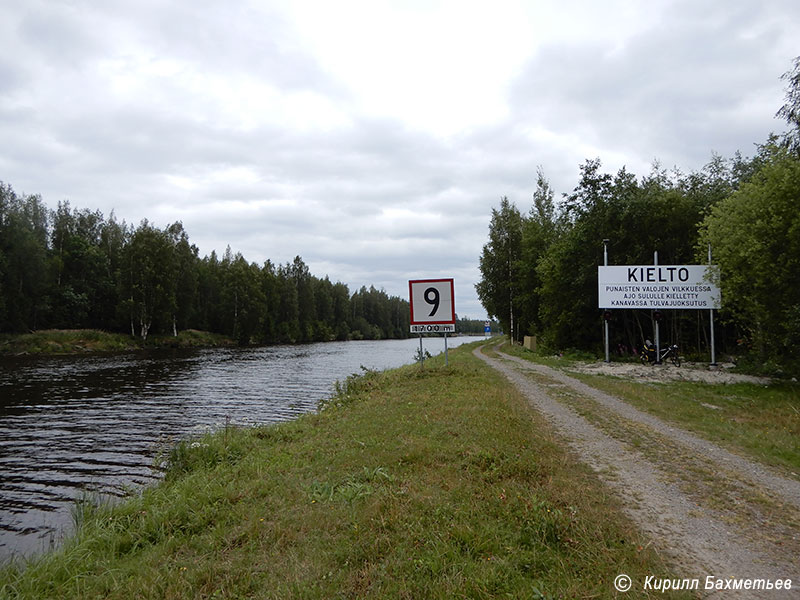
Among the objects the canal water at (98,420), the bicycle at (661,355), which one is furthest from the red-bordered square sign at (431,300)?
the bicycle at (661,355)

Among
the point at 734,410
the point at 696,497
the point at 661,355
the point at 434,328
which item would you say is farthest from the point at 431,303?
the point at 661,355

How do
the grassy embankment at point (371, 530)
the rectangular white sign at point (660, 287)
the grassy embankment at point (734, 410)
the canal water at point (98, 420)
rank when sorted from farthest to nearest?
the rectangular white sign at point (660, 287)
the canal water at point (98, 420)
the grassy embankment at point (734, 410)
the grassy embankment at point (371, 530)

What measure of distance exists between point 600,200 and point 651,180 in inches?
224

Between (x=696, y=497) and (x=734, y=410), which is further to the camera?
(x=734, y=410)

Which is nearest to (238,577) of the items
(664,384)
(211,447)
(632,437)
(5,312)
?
(211,447)

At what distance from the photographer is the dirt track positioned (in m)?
4.08

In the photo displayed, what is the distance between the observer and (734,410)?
12320 mm

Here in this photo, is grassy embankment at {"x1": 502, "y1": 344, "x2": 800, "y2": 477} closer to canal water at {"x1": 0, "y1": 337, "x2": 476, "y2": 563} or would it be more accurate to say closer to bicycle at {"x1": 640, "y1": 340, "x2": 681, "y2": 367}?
bicycle at {"x1": 640, "y1": 340, "x2": 681, "y2": 367}

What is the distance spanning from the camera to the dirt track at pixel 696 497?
408 centimetres

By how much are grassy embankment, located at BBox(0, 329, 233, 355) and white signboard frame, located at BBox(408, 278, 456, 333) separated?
4642 centimetres

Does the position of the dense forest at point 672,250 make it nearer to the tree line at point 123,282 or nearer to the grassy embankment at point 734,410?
the grassy embankment at point 734,410

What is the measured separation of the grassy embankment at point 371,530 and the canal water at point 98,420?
1940 mm

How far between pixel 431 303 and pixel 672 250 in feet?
64.8

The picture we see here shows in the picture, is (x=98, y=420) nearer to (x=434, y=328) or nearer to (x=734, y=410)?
(x=434, y=328)
